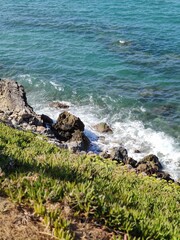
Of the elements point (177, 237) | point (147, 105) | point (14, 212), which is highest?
point (14, 212)

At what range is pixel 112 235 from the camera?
25.0 ft

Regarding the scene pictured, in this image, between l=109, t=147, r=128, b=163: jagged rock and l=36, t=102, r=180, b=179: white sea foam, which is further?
l=36, t=102, r=180, b=179: white sea foam

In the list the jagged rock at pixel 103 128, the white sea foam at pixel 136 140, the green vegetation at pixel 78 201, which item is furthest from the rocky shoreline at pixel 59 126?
the green vegetation at pixel 78 201

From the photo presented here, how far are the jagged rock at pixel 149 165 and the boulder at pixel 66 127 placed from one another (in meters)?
6.00

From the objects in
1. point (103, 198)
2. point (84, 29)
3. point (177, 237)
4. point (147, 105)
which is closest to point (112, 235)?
point (103, 198)

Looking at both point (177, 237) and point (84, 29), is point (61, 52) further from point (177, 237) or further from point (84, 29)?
point (177, 237)

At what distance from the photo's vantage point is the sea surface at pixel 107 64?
1239 inches

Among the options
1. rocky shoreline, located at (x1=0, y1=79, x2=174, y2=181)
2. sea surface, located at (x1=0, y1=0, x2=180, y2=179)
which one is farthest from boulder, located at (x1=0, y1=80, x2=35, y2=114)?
sea surface, located at (x1=0, y1=0, x2=180, y2=179)

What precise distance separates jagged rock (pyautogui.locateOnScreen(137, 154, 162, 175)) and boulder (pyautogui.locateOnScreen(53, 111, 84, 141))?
600 centimetres

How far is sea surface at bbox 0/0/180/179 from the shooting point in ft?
103

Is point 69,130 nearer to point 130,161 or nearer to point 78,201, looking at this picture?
point 130,161

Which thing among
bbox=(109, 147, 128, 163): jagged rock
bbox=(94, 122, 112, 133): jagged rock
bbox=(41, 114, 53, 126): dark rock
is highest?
bbox=(109, 147, 128, 163): jagged rock

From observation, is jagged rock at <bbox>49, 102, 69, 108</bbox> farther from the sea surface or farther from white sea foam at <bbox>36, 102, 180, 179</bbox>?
white sea foam at <bbox>36, 102, 180, 179</bbox>

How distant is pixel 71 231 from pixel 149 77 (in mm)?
33125
